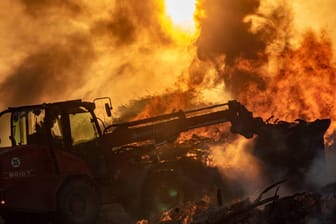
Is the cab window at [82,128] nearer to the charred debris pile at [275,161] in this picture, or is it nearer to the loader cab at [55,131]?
the loader cab at [55,131]

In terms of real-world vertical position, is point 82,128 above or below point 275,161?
above

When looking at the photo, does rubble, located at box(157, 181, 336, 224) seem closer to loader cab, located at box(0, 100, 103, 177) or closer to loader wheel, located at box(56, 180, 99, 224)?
loader wheel, located at box(56, 180, 99, 224)

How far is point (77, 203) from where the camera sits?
12930 mm

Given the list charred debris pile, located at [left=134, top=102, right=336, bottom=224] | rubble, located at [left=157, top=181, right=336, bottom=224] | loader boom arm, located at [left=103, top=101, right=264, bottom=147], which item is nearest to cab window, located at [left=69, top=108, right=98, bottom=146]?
loader boom arm, located at [left=103, top=101, right=264, bottom=147]

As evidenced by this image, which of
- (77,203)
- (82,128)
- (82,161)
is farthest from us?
(82,128)

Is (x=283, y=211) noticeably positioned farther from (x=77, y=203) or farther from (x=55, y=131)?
(x=55, y=131)

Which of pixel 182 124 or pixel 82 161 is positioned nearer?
pixel 82 161

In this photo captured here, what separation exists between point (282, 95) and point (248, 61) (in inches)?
136

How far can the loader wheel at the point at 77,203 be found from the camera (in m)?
12.5

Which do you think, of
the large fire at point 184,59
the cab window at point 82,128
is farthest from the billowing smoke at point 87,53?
the cab window at point 82,128

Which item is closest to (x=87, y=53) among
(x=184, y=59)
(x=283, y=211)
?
(x=184, y=59)

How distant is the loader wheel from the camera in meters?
12.5

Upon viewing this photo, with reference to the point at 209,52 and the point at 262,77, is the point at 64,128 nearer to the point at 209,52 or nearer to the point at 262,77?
the point at 262,77

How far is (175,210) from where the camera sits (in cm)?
1300
